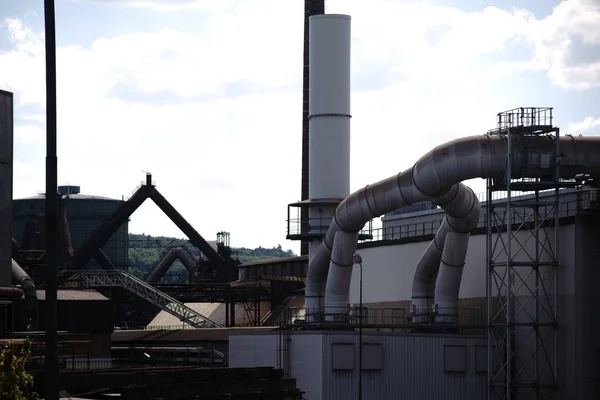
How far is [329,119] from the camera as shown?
57312 millimetres

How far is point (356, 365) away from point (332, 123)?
14.3 m

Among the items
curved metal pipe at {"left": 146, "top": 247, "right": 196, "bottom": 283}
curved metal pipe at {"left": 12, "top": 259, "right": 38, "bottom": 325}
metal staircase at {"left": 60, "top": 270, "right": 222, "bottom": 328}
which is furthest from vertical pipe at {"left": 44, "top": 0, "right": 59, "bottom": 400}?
curved metal pipe at {"left": 146, "top": 247, "right": 196, "bottom": 283}

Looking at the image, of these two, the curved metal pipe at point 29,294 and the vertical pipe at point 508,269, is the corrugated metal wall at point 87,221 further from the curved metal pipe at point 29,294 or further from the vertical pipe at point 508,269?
the vertical pipe at point 508,269

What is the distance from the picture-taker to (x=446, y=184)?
44.5 meters

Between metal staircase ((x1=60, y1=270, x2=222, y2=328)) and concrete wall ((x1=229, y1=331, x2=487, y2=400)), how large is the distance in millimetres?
37043

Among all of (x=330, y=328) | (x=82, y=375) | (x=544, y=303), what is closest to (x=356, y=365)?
(x=330, y=328)

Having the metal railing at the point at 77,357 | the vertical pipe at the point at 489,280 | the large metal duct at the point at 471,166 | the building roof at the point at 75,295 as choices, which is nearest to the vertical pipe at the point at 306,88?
the building roof at the point at 75,295

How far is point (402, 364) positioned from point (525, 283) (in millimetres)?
6430

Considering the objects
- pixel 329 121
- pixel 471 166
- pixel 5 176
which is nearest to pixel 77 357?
pixel 5 176

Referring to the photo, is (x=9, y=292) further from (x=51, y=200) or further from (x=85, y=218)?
(x=85, y=218)

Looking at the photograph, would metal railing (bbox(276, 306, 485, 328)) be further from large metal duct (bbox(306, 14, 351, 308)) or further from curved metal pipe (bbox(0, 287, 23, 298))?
curved metal pipe (bbox(0, 287, 23, 298))

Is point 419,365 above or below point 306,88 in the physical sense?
below

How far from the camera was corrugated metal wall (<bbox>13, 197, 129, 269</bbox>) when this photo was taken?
114 m

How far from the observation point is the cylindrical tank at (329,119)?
57.4 metres
